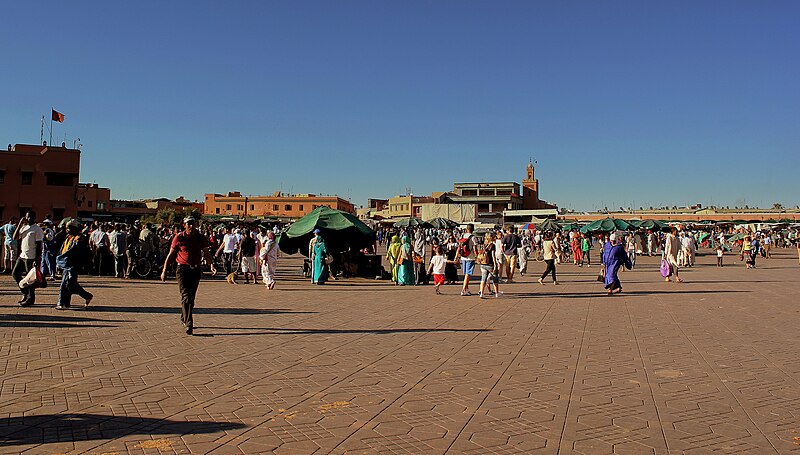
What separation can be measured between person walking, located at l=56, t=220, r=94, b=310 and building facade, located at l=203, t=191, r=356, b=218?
273 feet

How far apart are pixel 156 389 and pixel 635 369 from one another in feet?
16.9

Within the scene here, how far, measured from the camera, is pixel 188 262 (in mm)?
9039

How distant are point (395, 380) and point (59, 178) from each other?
150ft

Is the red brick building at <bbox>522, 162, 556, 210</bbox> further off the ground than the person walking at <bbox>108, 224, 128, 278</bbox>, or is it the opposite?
the red brick building at <bbox>522, 162, 556, 210</bbox>

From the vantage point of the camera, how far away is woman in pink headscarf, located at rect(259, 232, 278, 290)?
16.1 meters

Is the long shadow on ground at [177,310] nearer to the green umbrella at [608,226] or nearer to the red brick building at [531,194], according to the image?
the green umbrella at [608,226]

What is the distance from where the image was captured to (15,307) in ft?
35.8

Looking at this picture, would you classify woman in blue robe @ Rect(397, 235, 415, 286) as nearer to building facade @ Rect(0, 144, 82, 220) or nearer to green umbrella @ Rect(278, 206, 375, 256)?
green umbrella @ Rect(278, 206, 375, 256)

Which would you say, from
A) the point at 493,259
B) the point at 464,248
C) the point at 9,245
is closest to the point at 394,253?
the point at 464,248

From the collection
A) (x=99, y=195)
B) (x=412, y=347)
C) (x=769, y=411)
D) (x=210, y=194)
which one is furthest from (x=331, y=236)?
(x=210, y=194)

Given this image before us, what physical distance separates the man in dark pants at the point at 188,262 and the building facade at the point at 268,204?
8505 centimetres

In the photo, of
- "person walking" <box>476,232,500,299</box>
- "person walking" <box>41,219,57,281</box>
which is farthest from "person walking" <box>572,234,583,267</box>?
"person walking" <box>41,219,57,281</box>

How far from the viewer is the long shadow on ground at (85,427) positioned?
446 centimetres

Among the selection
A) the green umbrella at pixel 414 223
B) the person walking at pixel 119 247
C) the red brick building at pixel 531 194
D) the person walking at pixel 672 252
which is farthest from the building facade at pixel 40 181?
the red brick building at pixel 531 194
